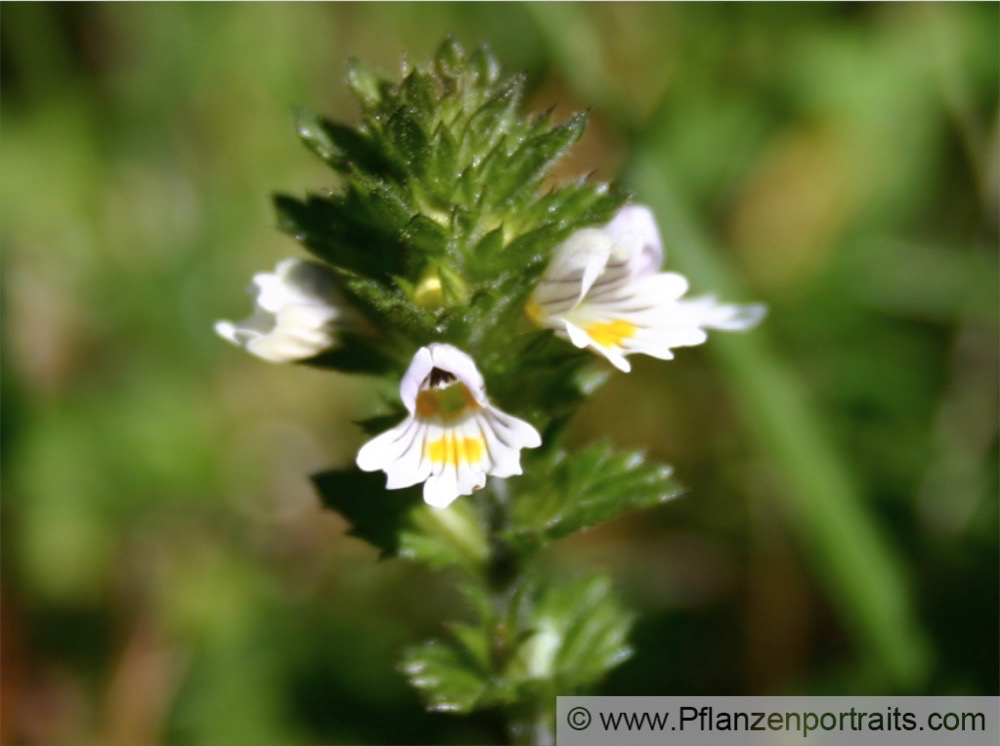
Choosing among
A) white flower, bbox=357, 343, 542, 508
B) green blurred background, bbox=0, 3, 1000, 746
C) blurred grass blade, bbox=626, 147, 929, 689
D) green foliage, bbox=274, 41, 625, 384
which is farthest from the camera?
green blurred background, bbox=0, 3, 1000, 746

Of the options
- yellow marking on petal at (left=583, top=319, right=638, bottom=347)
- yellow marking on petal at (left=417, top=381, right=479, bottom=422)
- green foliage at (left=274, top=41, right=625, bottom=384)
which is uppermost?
green foliage at (left=274, top=41, right=625, bottom=384)

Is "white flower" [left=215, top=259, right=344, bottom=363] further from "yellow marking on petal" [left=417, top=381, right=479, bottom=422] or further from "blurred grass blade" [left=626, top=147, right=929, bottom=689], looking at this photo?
"blurred grass blade" [left=626, top=147, right=929, bottom=689]

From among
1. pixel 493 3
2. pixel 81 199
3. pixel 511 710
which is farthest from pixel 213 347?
pixel 511 710

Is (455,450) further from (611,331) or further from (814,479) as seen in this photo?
(814,479)

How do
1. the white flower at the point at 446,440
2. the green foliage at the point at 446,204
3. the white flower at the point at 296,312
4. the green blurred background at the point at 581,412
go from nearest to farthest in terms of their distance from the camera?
the white flower at the point at 446,440
the green foliage at the point at 446,204
the white flower at the point at 296,312
the green blurred background at the point at 581,412

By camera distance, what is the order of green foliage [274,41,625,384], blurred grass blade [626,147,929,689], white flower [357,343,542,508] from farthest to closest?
blurred grass blade [626,147,929,689] < green foliage [274,41,625,384] < white flower [357,343,542,508]

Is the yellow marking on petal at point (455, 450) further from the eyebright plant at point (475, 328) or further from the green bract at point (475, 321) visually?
the green bract at point (475, 321)

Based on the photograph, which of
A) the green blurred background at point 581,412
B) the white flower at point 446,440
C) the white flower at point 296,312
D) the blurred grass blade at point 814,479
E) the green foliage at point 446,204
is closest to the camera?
the white flower at point 446,440

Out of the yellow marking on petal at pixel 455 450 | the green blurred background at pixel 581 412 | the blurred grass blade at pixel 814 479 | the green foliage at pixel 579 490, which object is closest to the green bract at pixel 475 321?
the green foliage at pixel 579 490

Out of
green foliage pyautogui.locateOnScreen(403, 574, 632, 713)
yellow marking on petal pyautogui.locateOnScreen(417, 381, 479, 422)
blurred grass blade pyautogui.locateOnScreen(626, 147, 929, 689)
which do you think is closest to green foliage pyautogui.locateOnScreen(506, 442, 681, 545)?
green foliage pyautogui.locateOnScreen(403, 574, 632, 713)
